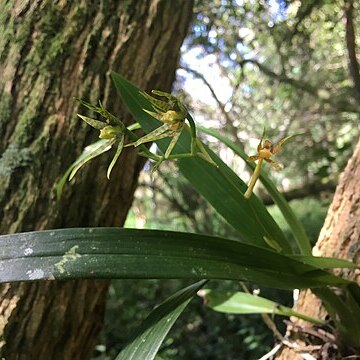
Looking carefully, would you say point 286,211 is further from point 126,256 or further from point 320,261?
point 126,256

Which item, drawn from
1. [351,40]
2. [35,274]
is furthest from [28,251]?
[351,40]

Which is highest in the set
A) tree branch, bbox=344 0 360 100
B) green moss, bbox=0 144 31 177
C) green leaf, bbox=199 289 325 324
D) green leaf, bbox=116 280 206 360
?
tree branch, bbox=344 0 360 100

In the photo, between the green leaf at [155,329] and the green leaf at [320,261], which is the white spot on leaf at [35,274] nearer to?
the green leaf at [155,329]

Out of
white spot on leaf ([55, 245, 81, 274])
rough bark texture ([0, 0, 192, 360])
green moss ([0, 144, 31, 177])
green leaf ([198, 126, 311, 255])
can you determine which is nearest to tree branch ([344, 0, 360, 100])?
rough bark texture ([0, 0, 192, 360])

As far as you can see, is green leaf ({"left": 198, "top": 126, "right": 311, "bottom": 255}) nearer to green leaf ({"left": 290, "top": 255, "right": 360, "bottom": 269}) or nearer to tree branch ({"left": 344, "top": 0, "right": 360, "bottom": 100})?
green leaf ({"left": 290, "top": 255, "right": 360, "bottom": 269})

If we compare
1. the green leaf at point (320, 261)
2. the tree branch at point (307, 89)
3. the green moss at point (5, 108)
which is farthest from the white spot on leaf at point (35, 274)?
the tree branch at point (307, 89)
